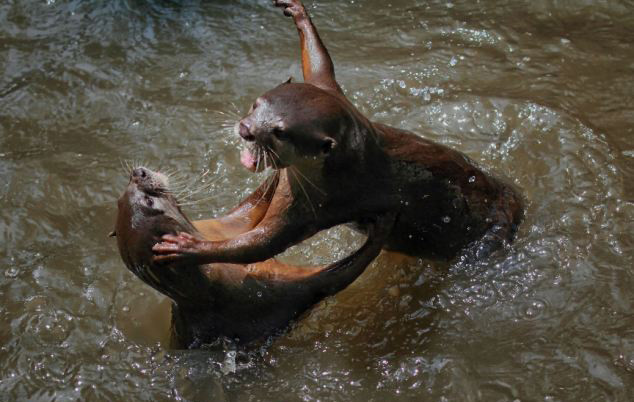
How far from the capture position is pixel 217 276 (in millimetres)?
3514

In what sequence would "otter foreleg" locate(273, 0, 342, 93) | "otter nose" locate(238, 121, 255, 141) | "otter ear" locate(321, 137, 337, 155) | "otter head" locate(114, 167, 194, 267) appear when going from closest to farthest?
"otter nose" locate(238, 121, 255, 141) < "otter ear" locate(321, 137, 337, 155) < "otter head" locate(114, 167, 194, 267) < "otter foreleg" locate(273, 0, 342, 93)

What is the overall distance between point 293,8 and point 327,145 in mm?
1047

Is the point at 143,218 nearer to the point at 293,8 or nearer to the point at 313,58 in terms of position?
the point at 313,58

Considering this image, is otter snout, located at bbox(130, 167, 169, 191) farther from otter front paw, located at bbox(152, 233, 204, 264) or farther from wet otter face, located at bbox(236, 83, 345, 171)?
wet otter face, located at bbox(236, 83, 345, 171)

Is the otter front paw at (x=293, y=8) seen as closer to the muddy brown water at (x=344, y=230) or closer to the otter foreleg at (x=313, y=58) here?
the otter foreleg at (x=313, y=58)

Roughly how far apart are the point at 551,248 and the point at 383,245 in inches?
36.3

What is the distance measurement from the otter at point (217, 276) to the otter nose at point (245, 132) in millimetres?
578

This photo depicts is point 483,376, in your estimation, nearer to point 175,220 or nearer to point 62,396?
point 175,220

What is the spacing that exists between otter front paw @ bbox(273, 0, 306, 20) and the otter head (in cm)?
105

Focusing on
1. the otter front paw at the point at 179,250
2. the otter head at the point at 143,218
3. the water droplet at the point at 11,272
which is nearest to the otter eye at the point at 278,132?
the otter front paw at the point at 179,250

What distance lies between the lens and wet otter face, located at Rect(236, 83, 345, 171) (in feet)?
9.70

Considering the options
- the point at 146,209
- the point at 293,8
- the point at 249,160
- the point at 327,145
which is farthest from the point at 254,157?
→ the point at 293,8

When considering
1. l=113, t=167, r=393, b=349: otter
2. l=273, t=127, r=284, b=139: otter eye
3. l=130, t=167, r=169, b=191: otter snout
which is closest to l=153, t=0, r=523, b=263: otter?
l=273, t=127, r=284, b=139: otter eye

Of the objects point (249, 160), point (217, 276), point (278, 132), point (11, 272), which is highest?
point (278, 132)
